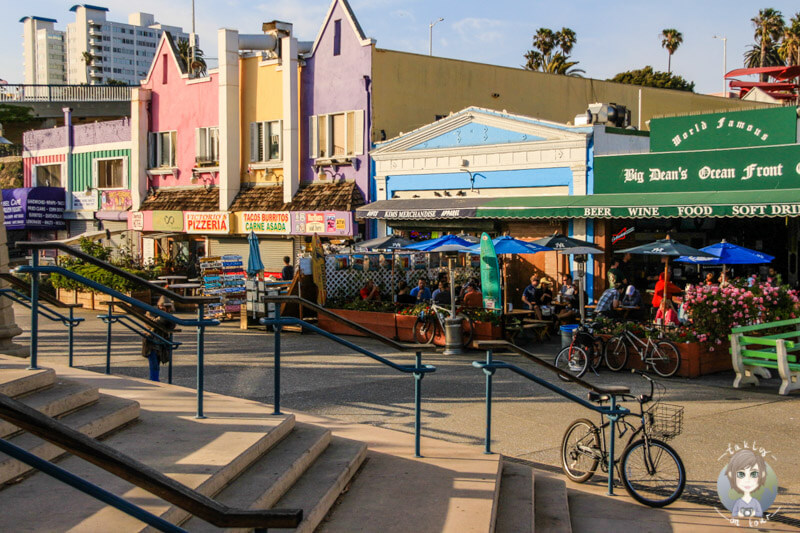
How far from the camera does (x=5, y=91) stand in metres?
62.8

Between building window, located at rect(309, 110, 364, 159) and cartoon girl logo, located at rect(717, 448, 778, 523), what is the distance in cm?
2090

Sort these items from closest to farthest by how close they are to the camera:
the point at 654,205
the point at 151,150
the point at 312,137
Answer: the point at 654,205
the point at 312,137
the point at 151,150

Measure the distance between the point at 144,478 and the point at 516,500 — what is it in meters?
4.18

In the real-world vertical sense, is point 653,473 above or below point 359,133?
below

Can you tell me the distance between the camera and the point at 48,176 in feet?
136

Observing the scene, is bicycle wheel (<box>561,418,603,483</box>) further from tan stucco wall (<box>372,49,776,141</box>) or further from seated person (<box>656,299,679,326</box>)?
tan stucco wall (<box>372,49,776,141</box>)

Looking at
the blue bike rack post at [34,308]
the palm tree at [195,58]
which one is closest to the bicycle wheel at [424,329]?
the blue bike rack post at [34,308]

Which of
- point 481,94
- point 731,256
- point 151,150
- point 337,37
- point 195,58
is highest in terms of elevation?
point 195,58

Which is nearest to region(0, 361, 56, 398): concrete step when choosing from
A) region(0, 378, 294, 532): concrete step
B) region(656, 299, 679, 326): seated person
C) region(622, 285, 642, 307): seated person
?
region(0, 378, 294, 532): concrete step

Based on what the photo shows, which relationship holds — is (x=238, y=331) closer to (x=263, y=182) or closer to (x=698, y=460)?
(x=263, y=182)

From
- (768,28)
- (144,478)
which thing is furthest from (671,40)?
(144,478)

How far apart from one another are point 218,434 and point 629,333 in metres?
10.3

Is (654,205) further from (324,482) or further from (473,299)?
(324,482)

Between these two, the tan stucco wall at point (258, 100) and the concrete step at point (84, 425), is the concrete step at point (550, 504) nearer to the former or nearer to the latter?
the concrete step at point (84, 425)
